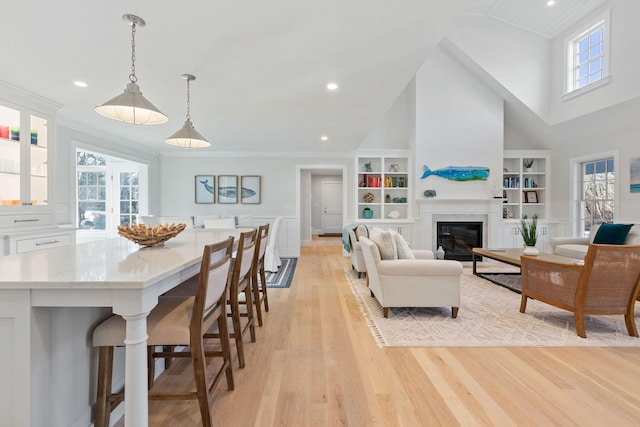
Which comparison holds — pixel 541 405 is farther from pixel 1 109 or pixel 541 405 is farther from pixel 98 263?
pixel 1 109

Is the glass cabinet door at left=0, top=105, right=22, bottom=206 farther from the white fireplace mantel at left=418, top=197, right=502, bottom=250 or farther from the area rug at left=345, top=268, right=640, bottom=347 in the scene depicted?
the white fireplace mantel at left=418, top=197, right=502, bottom=250

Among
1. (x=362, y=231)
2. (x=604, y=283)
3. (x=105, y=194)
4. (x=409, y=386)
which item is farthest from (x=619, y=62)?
(x=105, y=194)

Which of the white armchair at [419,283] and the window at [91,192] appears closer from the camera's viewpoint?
the white armchair at [419,283]

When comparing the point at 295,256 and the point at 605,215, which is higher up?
the point at 605,215

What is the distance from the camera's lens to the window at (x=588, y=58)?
4609mm

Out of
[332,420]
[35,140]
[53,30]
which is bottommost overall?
[332,420]

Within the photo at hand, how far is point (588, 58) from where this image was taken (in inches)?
198

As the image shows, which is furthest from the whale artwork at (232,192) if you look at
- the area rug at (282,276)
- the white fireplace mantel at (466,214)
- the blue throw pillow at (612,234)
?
the blue throw pillow at (612,234)

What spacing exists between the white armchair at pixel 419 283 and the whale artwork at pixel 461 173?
11.9 feet

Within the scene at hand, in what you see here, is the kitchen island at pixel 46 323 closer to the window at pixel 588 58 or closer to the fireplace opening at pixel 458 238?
the fireplace opening at pixel 458 238

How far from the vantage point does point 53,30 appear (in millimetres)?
2096

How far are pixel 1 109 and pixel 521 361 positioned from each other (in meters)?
4.99

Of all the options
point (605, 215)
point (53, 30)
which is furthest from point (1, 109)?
point (605, 215)

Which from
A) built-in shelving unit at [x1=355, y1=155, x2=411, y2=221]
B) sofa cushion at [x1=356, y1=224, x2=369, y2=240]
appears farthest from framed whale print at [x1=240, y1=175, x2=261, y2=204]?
sofa cushion at [x1=356, y1=224, x2=369, y2=240]
